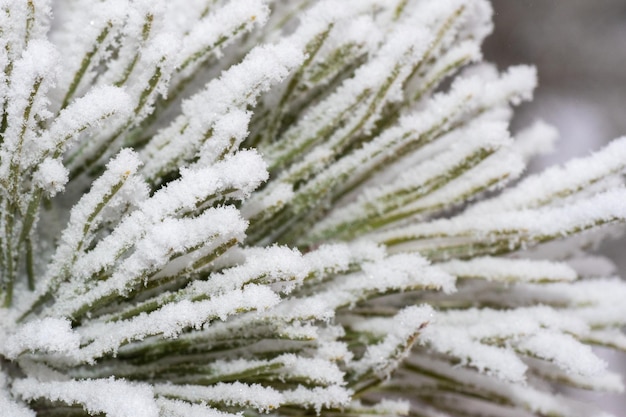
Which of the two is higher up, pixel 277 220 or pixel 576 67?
pixel 576 67

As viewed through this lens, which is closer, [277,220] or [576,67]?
[277,220]

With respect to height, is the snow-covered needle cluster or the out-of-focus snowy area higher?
the out-of-focus snowy area

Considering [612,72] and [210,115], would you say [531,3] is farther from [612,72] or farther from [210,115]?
[210,115]

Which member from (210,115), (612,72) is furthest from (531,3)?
(210,115)

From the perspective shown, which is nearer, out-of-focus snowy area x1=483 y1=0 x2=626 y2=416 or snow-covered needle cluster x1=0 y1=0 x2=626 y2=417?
snow-covered needle cluster x1=0 y1=0 x2=626 y2=417

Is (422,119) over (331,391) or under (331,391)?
over
